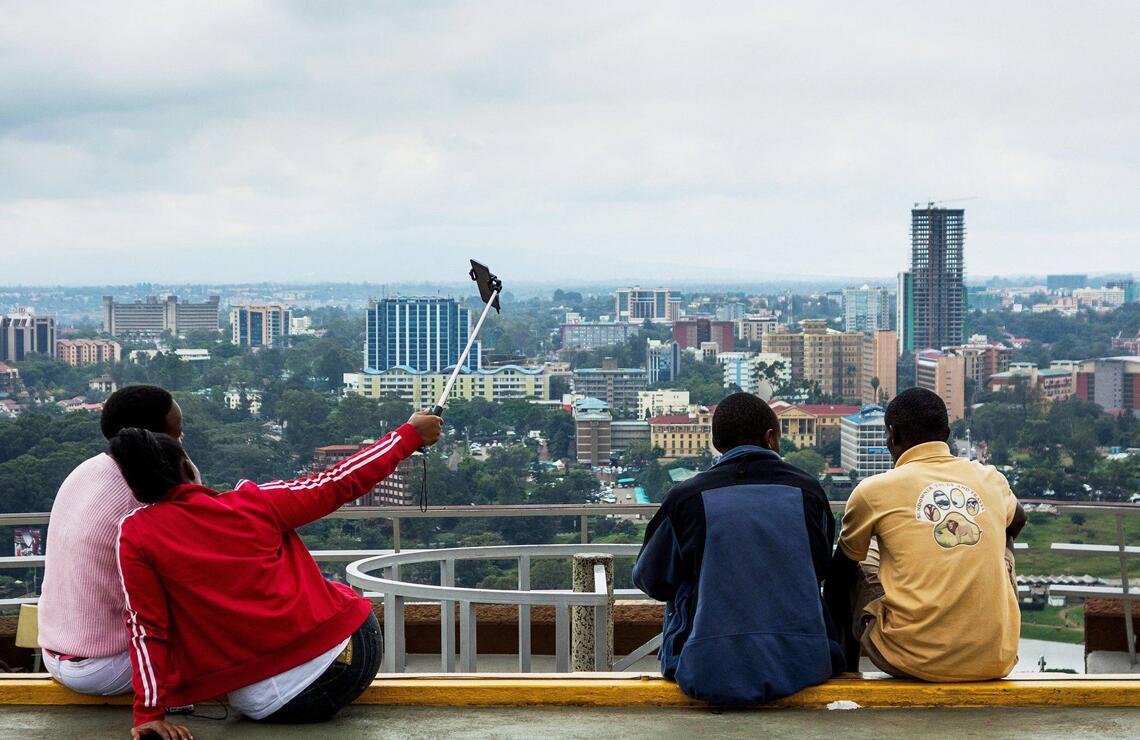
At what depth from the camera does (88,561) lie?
3.68 metres

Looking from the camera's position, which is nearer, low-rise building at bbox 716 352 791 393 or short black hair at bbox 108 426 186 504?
short black hair at bbox 108 426 186 504

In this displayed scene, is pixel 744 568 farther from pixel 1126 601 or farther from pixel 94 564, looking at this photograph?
pixel 1126 601

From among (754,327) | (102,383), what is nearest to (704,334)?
(754,327)

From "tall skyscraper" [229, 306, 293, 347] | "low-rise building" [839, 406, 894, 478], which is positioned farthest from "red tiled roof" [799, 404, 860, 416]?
"tall skyscraper" [229, 306, 293, 347]

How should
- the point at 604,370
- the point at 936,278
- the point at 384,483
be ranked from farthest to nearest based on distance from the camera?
the point at 936,278, the point at 604,370, the point at 384,483

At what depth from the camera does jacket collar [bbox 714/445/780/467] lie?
3.87 m

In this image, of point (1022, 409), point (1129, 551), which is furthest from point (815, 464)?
point (1129, 551)

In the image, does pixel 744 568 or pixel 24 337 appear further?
pixel 24 337

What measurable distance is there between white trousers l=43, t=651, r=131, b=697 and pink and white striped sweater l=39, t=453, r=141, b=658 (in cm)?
4

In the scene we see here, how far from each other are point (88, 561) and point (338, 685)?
74 cm

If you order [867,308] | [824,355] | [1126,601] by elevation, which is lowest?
[824,355]

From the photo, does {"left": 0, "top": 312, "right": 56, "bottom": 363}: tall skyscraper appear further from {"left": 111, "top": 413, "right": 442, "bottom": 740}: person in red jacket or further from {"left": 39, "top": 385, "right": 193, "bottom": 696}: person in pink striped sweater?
{"left": 111, "top": 413, "right": 442, "bottom": 740}: person in red jacket

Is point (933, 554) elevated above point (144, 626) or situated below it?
above

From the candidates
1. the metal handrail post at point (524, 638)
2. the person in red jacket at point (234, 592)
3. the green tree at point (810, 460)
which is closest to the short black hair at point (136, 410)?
the person in red jacket at point (234, 592)
